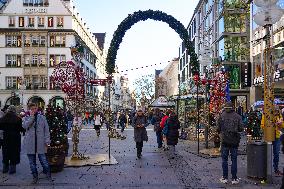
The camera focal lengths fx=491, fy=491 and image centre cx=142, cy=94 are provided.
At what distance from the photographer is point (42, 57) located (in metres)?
69.6

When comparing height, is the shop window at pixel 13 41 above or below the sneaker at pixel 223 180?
above

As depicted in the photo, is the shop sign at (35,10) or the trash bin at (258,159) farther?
the shop sign at (35,10)

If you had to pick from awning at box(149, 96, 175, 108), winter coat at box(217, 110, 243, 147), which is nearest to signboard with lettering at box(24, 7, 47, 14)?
awning at box(149, 96, 175, 108)

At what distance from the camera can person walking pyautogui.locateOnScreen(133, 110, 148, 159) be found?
15984mm


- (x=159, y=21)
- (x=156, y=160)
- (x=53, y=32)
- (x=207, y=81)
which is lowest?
(x=156, y=160)

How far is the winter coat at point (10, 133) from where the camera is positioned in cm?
1216

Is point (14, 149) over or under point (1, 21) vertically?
under

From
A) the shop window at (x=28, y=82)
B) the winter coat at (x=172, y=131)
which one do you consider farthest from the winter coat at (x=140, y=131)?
the shop window at (x=28, y=82)

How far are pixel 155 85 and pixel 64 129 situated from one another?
9463 centimetres

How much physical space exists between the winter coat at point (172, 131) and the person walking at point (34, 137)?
21.0ft

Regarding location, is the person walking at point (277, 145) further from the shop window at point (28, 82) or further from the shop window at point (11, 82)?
the shop window at point (11, 82)

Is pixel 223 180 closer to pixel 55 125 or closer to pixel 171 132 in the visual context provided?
pixel 55 125

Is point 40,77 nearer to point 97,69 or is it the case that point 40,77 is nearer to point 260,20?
point 97,69

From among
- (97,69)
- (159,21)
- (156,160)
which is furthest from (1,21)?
(156,160)
